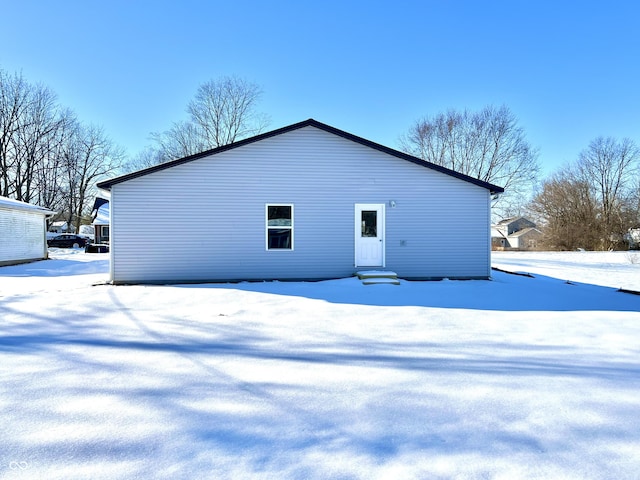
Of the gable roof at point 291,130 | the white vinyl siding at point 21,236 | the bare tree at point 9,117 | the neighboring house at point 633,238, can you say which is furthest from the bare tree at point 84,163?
the neighboring house at point 633,238

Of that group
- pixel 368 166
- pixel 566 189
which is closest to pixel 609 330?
pixel 368 166

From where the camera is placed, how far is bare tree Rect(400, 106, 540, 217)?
99.7 feet

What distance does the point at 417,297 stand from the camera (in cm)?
775

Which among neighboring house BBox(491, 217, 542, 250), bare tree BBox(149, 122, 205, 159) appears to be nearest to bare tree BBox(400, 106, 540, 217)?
bare tree BBox(149, 122, 205, 159)

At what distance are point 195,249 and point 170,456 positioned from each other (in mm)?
8030

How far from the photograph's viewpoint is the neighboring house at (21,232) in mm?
15688

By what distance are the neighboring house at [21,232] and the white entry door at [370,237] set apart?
15.1 m

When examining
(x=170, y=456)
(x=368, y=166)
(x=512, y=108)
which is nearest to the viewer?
(x=170, y=456)

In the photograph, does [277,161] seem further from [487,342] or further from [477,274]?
[487,342]

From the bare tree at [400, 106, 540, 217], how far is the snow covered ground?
88.3 ft

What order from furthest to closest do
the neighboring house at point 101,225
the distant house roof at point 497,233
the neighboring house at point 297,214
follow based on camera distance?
the distant house roof at point 497,233 → the neighboring house at point 101,225 → the neighboring house at point 297,214

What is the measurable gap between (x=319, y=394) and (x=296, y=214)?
23.6ft

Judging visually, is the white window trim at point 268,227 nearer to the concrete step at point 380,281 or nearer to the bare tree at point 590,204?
the concrete step at point 380,281

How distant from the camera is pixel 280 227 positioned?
32.7 ft
